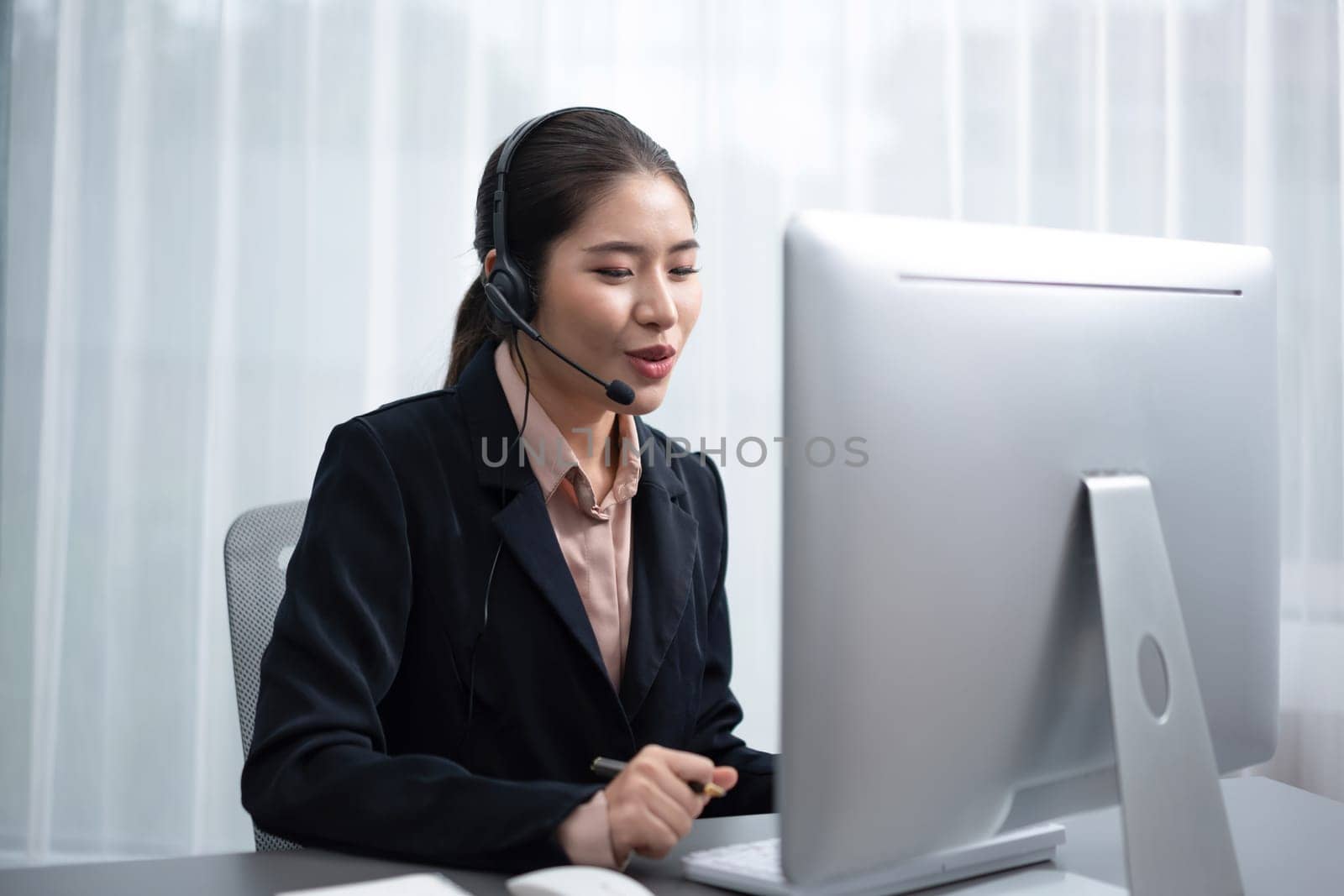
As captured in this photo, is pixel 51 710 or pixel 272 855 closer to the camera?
pixel 272 855

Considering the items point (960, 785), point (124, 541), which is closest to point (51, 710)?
point (124, 541)

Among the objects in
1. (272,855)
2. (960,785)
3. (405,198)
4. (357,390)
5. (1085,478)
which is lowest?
(272,855)

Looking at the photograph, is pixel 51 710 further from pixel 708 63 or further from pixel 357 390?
pixel 708 63

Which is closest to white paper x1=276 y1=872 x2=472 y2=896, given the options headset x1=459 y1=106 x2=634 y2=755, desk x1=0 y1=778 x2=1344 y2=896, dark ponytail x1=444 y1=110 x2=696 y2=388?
desk x1=0 y1=778 x2=1344 y2=896

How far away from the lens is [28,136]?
246cm

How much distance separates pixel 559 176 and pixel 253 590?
55cm

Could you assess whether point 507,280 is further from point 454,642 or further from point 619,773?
point 619,773

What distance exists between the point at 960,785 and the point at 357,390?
195cm

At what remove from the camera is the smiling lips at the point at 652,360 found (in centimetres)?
122

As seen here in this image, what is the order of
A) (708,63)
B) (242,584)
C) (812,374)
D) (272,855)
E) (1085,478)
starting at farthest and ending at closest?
1. (708,63)
2. (242,584)
3. (272,855)
4. (1085,478)
5. (812,374)

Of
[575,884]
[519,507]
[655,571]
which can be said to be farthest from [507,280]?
[575,884]

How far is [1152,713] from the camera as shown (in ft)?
2.48

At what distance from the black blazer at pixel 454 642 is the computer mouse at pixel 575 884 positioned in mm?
163

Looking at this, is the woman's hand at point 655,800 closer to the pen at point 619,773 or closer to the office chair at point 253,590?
the pen at point 619,773
